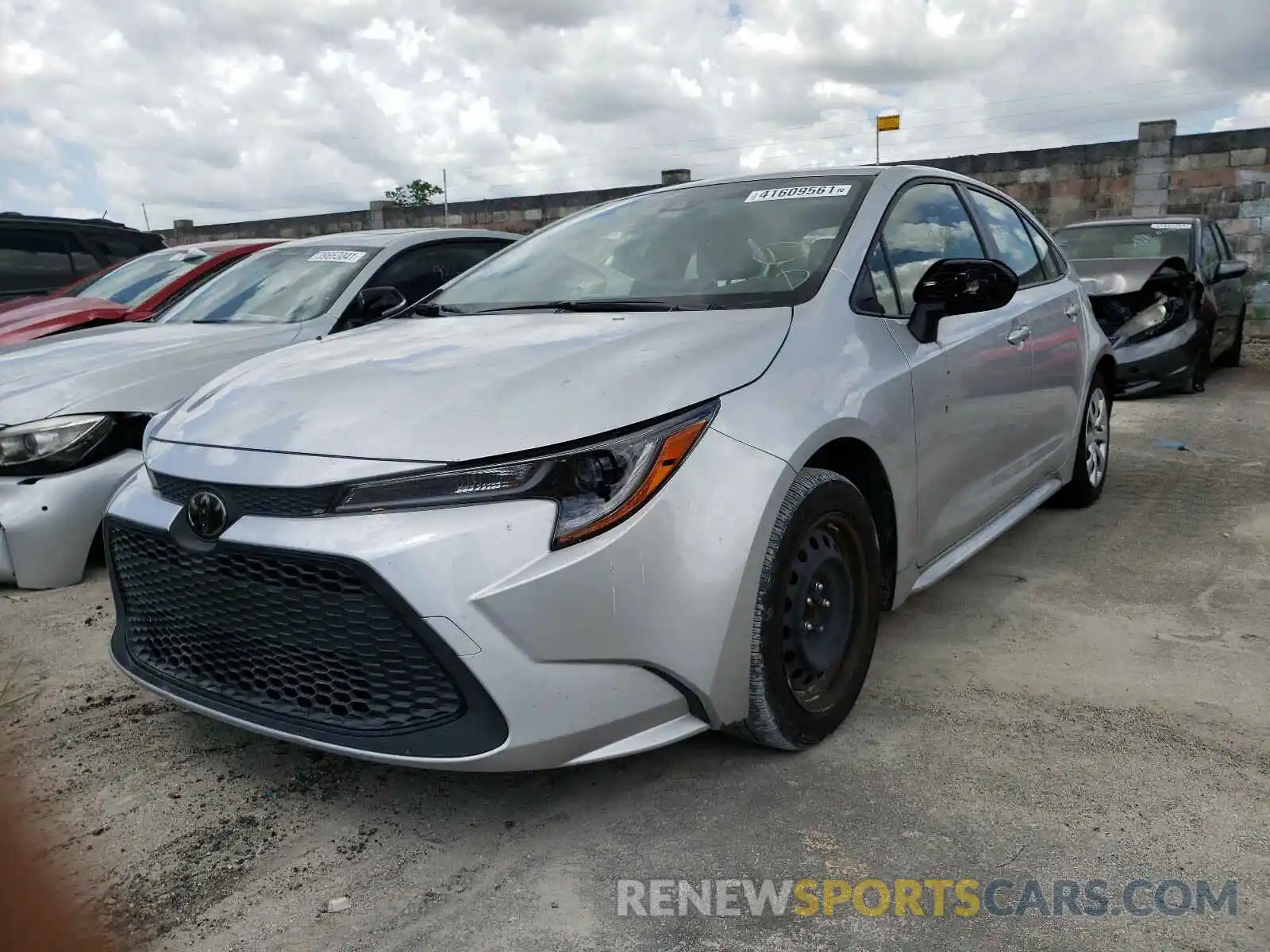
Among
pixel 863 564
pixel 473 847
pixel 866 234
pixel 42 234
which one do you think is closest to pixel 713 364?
pixel 863 564

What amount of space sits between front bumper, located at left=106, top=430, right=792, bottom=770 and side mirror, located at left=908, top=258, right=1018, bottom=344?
94cm

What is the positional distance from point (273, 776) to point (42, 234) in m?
7.11

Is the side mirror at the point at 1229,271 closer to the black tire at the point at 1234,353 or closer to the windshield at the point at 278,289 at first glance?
the black tire at the point at 1234,353

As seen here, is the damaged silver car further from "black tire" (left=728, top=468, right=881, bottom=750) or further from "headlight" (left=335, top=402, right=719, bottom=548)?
"headlight" (left=335, top=402, right=719, bottom=548)

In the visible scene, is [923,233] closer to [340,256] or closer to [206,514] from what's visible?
[206,514]

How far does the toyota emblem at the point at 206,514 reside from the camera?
221 cm

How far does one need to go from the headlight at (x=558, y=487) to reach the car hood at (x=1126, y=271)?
6.98m

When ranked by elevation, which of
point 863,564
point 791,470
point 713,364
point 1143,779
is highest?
point 713,364

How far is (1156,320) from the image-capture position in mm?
8109

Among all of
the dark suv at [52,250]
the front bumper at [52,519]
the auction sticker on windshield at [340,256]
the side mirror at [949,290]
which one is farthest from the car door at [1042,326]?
the dark suv at [52,250]

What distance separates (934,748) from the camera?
2.61 m

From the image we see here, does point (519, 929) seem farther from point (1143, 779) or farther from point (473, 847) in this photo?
point (1143, 779)

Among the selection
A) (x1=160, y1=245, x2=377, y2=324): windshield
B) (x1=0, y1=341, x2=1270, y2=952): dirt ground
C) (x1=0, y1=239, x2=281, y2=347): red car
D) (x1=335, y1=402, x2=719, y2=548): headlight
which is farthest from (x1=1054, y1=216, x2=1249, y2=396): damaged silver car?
(x1=335, y1=402, x2=719, y2=548): headlight

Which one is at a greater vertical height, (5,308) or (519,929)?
(5,308)
